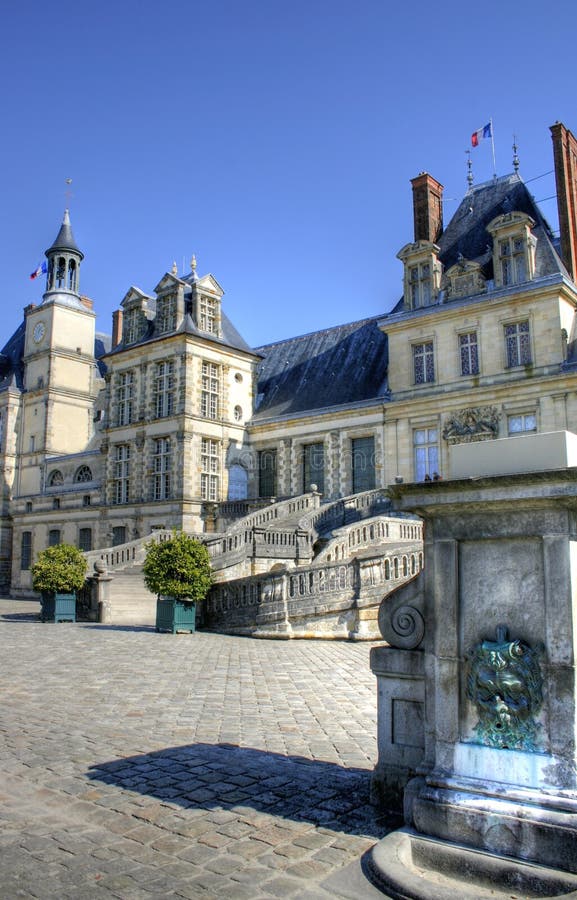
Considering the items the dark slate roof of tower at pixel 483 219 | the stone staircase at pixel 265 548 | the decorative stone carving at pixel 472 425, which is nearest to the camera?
the stone staircase at pixel 265 548

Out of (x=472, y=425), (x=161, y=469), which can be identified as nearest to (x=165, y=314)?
(x=161, y=469)

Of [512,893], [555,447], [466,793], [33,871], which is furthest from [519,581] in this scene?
[33,871]

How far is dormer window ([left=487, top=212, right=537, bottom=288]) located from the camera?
79.8ft

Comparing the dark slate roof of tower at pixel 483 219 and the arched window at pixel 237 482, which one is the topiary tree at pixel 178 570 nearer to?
the arched window at pixel 237 482

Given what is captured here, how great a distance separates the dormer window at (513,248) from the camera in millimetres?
24312

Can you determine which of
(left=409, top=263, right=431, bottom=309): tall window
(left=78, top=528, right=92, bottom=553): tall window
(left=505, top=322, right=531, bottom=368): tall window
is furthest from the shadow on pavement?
(left=78, top=528, right=92, bottom=553): tall window

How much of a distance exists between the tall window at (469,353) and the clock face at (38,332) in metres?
25.0

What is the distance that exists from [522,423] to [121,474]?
17.8 meters

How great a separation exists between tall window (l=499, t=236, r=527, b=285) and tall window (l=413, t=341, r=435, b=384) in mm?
3539

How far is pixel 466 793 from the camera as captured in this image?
386cm

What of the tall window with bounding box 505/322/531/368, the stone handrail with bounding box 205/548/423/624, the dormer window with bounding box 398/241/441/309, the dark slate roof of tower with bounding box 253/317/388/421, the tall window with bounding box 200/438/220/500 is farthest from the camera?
the tall window with bounding box 200/438/220/500

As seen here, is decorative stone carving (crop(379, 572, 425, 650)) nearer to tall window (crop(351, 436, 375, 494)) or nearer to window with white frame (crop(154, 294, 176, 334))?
tall window (crop(351, 436, 375, 494))

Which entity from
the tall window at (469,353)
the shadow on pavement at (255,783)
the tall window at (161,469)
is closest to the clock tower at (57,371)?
the tall window at (161,469)

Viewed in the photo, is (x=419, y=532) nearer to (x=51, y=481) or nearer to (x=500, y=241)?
(x=500, y=241)
